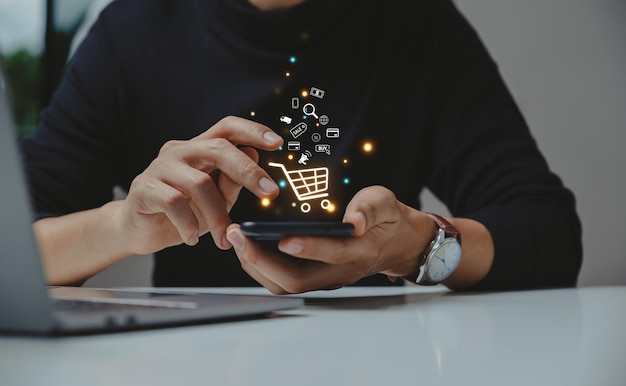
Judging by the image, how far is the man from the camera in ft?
2.91

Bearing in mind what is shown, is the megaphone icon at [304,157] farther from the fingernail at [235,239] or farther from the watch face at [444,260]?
the fingernail at [235,239]

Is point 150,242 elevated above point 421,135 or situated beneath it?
situated beneath

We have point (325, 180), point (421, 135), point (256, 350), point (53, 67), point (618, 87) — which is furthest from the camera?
point (618, 87)

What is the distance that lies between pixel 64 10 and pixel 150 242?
30.6 inches

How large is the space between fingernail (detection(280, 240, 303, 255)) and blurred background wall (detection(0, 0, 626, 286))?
1.06m

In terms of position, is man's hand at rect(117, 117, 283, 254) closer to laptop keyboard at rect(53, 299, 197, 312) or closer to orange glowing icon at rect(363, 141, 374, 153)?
laptop keyboard at rect(53, 299, 197, 312)

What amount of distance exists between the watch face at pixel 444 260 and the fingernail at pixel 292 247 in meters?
0.22

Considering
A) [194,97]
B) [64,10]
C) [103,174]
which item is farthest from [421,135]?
[64,10]

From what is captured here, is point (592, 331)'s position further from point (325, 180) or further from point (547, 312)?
point (325, 180)

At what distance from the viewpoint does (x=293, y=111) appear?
102 centimetres

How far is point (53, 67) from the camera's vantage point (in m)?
1.31

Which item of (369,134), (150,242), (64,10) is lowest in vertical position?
(150,242)

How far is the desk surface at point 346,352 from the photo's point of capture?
0.24 meters

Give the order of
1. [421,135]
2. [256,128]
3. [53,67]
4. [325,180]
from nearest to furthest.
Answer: [256,128]
[325,180]
[421,135]
[53,67]
